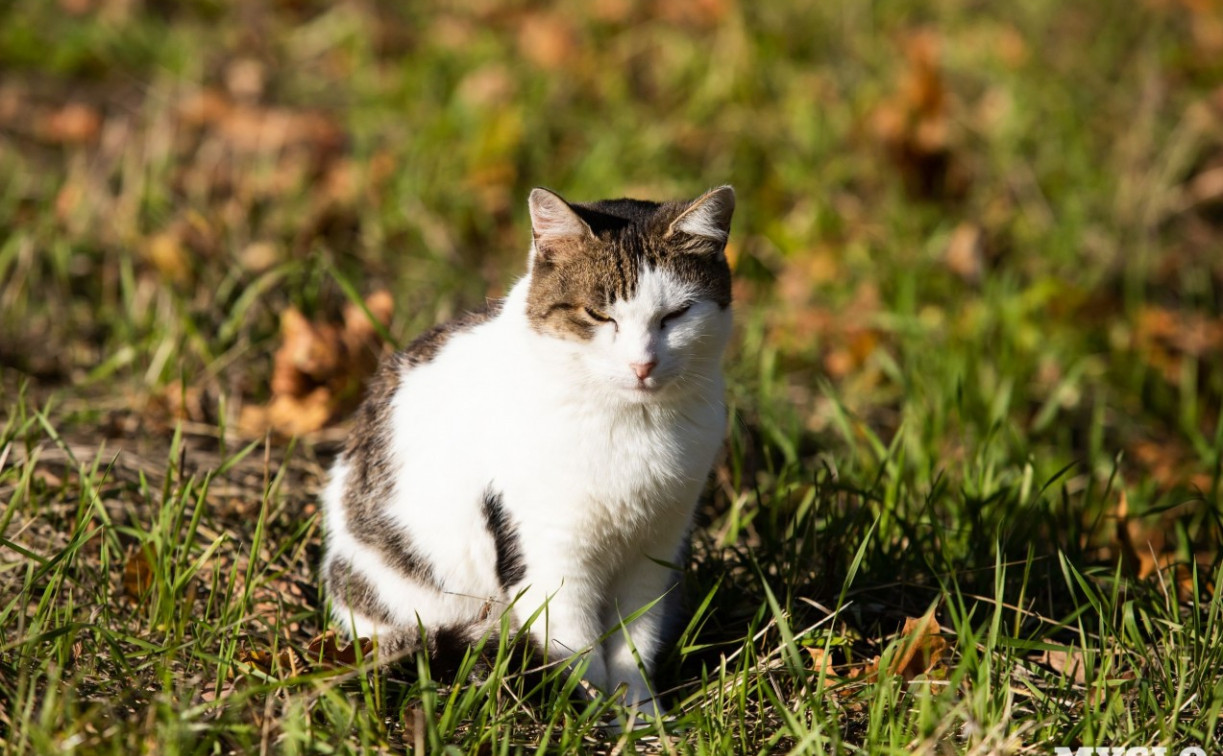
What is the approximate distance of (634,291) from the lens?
8.00 feet

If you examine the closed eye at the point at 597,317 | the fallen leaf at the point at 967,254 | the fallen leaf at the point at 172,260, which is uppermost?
the closed eye at the point at 597,317

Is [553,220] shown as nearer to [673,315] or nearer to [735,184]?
[673,315]

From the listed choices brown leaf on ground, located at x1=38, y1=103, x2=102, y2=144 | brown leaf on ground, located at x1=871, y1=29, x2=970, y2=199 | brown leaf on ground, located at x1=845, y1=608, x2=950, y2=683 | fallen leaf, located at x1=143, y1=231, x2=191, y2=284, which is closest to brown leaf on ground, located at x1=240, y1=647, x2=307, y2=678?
brown leaf on ground, located at x1=845, y1=608, x2=950, y2=683

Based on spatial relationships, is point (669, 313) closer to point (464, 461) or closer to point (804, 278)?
point (464, 461)

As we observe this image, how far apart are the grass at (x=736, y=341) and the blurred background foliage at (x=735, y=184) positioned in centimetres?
2

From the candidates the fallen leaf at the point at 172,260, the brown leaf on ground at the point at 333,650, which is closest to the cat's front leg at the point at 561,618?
the brown leaf on ground at the point at 333,650

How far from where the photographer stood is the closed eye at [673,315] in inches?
97.5

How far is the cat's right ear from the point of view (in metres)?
2.46

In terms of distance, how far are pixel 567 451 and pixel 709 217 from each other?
22.8 inches

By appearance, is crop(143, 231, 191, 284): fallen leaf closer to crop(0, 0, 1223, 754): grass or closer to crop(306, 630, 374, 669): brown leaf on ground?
crop(0, 0, 1223, 754): grass

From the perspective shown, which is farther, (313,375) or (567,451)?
(313,375)

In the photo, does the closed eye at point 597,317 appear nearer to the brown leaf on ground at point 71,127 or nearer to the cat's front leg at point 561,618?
the cat's front leg at point 561,618

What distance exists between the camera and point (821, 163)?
17.4 feet

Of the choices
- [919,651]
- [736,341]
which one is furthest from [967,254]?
[919,651]
